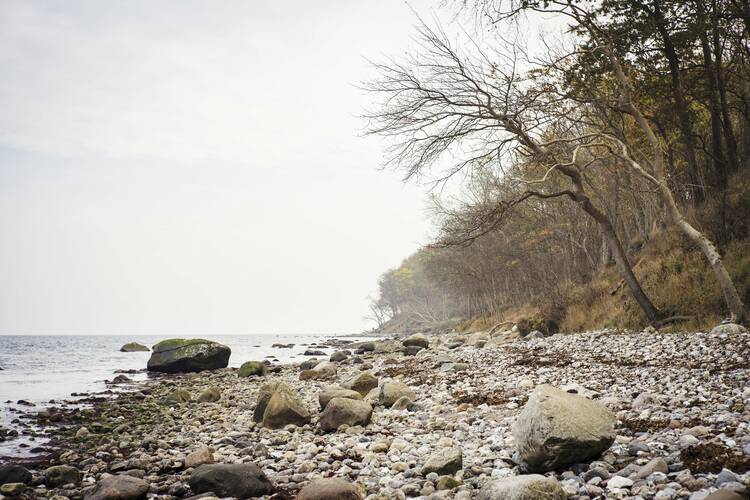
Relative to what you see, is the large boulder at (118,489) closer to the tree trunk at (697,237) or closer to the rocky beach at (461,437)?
the rocky beach at (461,437)

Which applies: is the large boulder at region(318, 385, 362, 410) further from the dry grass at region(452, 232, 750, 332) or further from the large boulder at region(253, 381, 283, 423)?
the dry grass at region(452, 232, 750, 332)

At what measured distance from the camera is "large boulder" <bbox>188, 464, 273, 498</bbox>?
5500 mm

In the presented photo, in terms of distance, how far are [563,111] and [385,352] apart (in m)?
17.6

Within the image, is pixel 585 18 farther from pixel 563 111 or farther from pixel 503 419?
pixel 503 419

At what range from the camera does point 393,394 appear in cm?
1009

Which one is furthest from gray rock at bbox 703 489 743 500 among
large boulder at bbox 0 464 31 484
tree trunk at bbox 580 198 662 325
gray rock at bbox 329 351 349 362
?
gray rock at bbox 329 351 349 362

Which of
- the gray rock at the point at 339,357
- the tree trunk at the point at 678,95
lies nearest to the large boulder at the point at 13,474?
the tree trunk at the point at 678,95

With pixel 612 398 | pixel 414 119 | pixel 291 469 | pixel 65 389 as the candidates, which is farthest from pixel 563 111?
pixel 65 389

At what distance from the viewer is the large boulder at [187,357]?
1013 inches

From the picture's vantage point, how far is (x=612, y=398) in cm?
723

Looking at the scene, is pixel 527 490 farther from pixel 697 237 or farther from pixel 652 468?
pixel 697 237

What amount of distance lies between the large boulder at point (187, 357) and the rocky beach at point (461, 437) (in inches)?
487

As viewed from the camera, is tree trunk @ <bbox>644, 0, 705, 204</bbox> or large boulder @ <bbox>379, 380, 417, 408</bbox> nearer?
large boulder @ <bbox>379, 380, 417, 408</bbox>

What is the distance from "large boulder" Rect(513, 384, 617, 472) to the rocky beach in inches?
0.6
